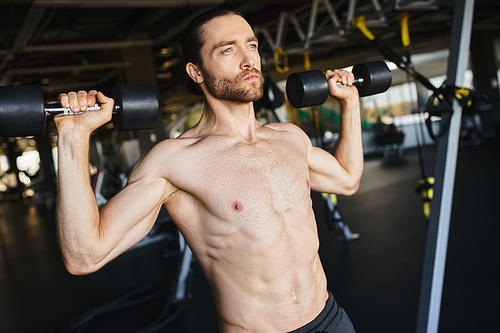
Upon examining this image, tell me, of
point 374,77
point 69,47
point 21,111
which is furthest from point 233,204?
point 69,47

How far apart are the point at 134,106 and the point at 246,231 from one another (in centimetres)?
43

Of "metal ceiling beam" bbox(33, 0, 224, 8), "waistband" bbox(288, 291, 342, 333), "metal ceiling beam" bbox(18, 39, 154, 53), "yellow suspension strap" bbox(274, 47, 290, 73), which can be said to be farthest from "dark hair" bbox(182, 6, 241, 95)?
"metal ceiling beam" bbox(18, 39, 154, 53)

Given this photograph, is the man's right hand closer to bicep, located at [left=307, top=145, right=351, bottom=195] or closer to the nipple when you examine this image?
the nipple

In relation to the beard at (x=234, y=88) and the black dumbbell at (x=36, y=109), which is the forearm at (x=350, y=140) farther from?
the black dumbbell at (x=36, y=109)

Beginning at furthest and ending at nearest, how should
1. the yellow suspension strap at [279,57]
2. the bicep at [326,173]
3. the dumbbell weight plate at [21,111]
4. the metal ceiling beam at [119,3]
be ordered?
the yellow suspension strap at [279,57], the metal ceiling beam at [119,3], the bicep at [326,173], the dumbbell weight plate at [21,111]

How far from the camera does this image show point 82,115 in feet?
3.16

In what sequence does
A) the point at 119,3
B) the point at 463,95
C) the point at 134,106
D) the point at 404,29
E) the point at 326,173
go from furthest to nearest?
the point at 119,3
the point at 404,29
the point at 463,95
the point at 326,173
the point at 134,106

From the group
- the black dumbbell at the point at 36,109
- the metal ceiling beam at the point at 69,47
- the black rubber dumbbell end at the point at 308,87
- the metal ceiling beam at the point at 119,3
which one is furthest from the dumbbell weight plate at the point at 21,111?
the metal ceiling beam at the point at 69,47

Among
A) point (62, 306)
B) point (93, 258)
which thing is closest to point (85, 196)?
point (93, 258)

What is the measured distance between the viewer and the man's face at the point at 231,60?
1.17 metres

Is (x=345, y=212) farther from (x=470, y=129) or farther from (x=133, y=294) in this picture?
(x=470, y=129)

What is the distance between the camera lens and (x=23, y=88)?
93 centimetres

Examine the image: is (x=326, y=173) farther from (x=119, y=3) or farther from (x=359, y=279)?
(x=119, y=3)

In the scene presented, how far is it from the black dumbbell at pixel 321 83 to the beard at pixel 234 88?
18 cm
